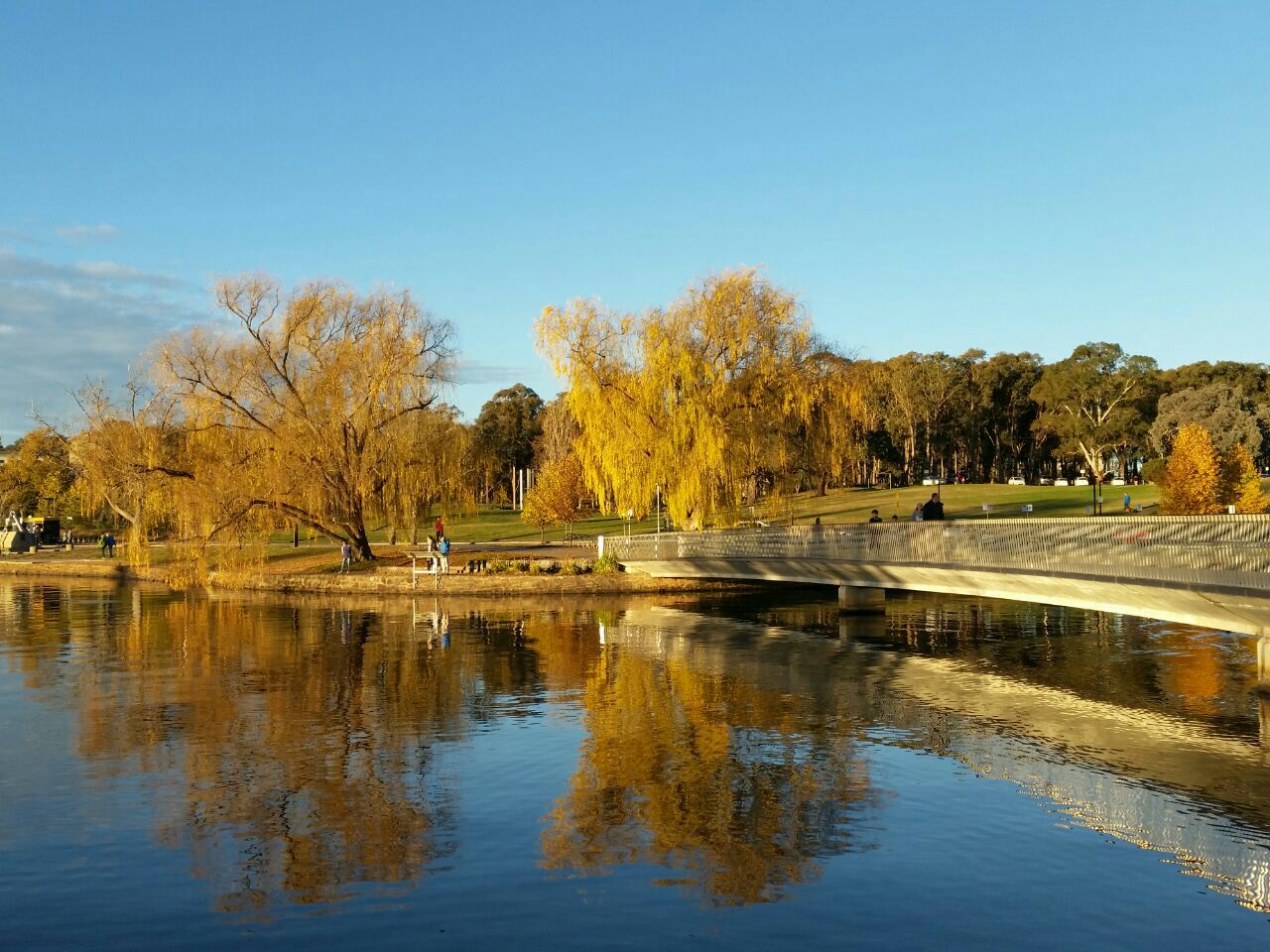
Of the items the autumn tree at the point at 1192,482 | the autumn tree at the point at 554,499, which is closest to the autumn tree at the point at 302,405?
the autumn tree at the point at 554,499

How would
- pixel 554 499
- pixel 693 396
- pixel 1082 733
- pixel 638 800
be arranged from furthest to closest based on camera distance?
pixel 554 499
pixel 693 396
pixel 1082 733
pixel 638 800

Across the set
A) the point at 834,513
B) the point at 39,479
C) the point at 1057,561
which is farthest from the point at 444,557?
the point at 39,479

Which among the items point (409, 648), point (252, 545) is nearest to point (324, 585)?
point (252, 545)

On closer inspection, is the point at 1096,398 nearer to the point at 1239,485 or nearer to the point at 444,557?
the point at 1239,485

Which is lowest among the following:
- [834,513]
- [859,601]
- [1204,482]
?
[859,601]

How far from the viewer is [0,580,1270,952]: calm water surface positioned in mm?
10883

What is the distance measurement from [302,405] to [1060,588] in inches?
1410

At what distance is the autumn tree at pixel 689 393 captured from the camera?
47469 millimetres

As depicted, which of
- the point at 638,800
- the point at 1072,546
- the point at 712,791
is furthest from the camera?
the point at 1072,546

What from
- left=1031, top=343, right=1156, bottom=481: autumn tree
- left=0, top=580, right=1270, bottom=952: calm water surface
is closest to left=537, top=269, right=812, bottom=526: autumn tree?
left=0, top=580, right=1270, bottom=952: calm water surface

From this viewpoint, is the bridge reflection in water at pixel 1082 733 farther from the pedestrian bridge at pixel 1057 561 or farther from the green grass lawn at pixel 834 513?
the green grass lawn at pixel 834 513

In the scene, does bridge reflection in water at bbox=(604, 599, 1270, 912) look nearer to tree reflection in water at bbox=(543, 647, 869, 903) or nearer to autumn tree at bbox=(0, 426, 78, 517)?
tree reflection in water at bbox=(543, 647, 869, 903)

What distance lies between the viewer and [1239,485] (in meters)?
69.5

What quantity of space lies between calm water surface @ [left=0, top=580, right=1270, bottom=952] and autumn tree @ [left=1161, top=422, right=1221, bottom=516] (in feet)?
126
